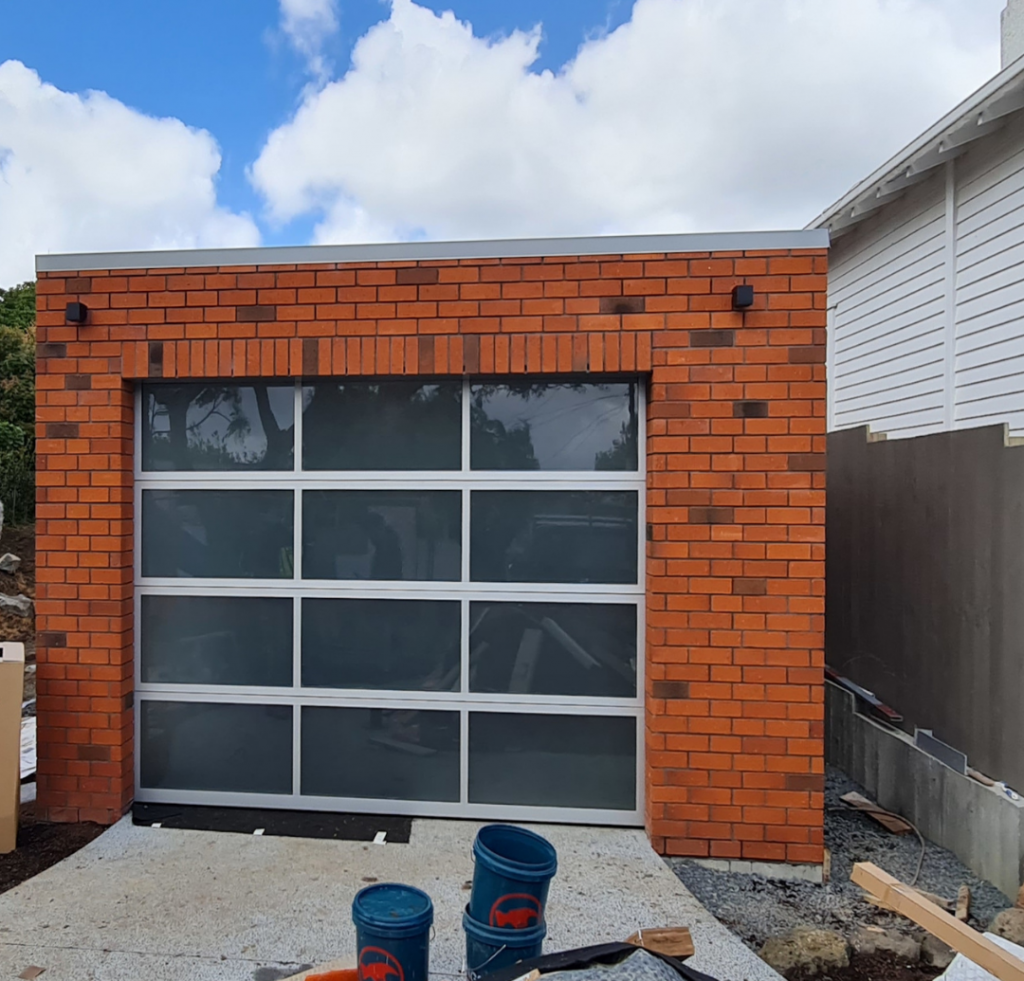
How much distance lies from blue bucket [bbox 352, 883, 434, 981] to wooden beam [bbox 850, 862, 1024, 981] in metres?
1.80

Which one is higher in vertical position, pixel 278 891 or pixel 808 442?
pixel 808 442

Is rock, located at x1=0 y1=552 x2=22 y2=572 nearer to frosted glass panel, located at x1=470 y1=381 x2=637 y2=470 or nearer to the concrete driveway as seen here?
the concrete driveway

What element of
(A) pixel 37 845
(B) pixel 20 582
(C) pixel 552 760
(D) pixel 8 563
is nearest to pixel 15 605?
(B) pixel 20 582

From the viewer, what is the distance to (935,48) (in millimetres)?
10883

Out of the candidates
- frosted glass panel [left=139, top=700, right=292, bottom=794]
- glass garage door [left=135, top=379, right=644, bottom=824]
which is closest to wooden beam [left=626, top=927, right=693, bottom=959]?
glass garage door [left=135, top=379, right=644, bottom=824]

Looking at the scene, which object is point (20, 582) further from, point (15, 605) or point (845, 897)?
point (845, 897)

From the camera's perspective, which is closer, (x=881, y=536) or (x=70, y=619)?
(x=70, y=619)

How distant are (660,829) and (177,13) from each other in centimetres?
1125

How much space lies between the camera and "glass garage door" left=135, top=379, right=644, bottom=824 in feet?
14.3

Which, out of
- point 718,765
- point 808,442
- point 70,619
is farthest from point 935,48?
point 70,619

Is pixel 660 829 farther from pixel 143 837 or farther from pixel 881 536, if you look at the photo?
pixel 881 536

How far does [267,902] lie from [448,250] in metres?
3.63

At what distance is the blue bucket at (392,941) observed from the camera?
2.49 metres

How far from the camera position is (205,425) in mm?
4574
